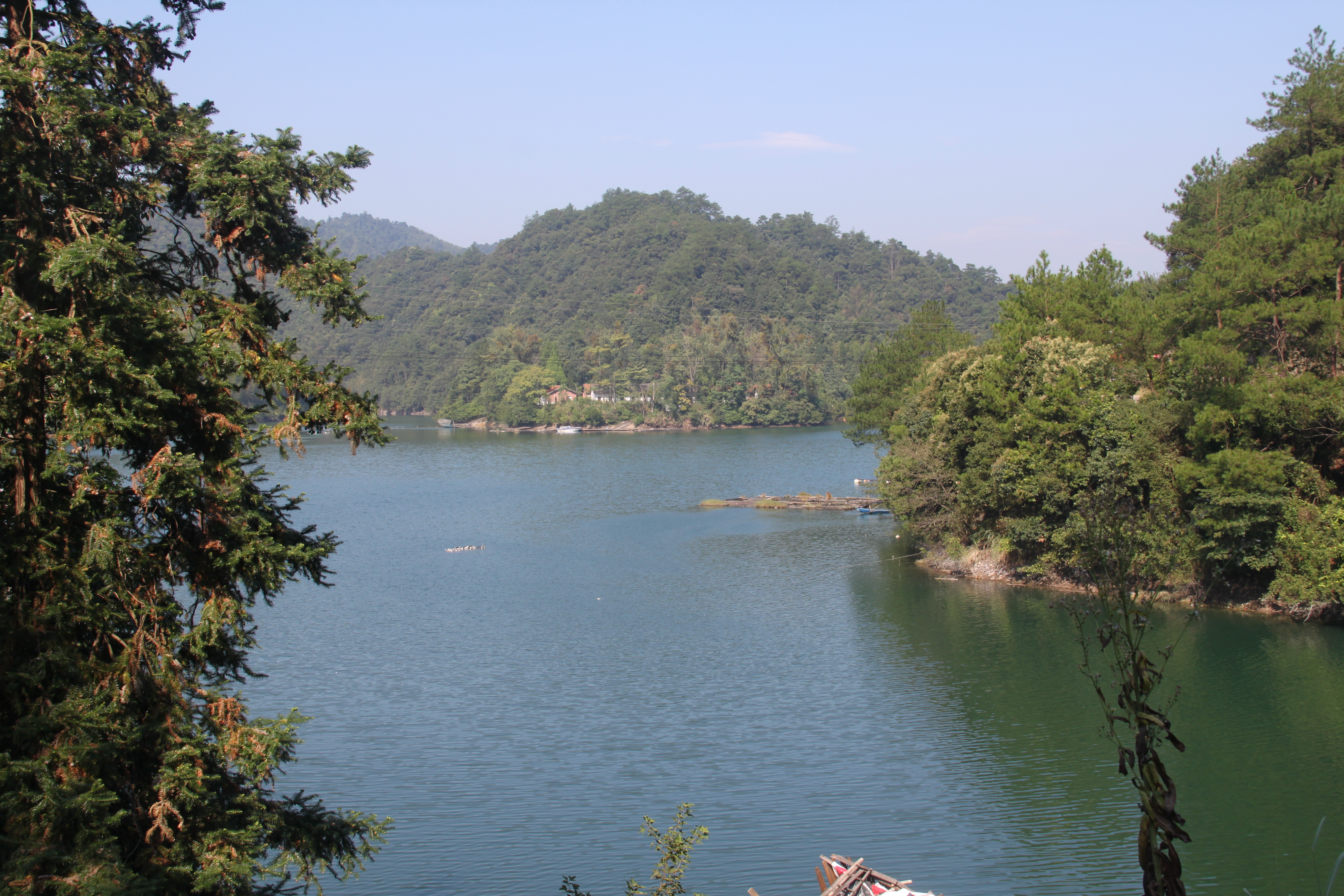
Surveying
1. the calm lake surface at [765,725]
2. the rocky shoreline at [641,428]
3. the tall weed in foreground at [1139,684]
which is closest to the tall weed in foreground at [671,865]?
the tall weed in foreground at [1139,684]

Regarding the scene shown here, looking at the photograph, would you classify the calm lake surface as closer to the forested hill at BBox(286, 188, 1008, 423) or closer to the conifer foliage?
the conifer foliage

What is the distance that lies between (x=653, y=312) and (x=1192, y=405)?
11631 centimetres

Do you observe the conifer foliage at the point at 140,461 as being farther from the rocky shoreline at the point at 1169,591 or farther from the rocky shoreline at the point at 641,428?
the rocky shoreline at the point at 641,428

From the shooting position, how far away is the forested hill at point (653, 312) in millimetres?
116438

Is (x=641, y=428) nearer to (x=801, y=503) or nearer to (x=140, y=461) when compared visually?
(x=801, y=503)

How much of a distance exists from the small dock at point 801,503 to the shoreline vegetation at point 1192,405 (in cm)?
1220

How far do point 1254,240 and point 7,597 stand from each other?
93.9 ft

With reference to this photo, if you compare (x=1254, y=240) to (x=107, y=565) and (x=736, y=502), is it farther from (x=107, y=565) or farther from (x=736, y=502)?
(x=736, y=502)

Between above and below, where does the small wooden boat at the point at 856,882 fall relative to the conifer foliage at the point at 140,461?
below

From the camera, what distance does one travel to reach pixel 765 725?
21672mm

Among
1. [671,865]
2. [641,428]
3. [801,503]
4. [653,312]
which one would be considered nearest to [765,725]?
[671,865]

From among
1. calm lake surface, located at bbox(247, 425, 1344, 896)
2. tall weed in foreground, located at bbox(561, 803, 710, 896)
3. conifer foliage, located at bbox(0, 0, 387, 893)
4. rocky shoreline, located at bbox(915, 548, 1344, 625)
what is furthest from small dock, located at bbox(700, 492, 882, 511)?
conifer foliage, located at bbox(0, 0, 387, 893)

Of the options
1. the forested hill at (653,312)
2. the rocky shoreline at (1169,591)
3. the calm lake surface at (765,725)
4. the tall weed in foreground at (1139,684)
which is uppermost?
the forested hill at (653,312)

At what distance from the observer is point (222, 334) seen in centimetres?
895
